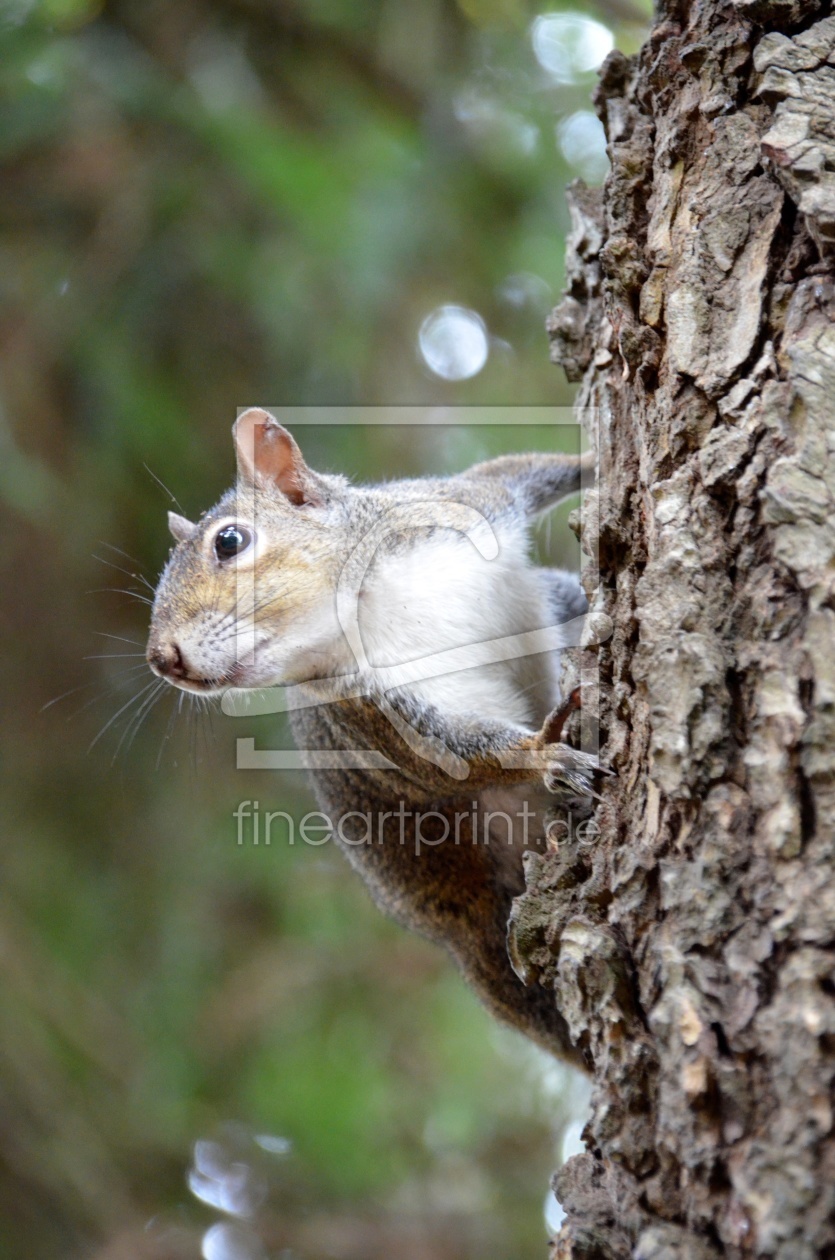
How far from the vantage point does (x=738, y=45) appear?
1766 millimetres

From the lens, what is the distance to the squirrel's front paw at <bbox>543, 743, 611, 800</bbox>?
187 centimetres

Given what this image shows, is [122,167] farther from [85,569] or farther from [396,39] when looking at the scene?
[85,569]

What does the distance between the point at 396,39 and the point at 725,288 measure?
2711mm

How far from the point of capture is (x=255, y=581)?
98.3 inches

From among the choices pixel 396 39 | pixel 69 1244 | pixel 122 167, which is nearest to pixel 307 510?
pixel 122 167

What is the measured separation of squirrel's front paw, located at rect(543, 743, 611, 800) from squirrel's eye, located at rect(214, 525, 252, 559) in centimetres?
91

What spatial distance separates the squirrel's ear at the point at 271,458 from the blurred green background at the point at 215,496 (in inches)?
41.8

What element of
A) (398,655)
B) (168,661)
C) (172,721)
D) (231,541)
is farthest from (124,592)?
(398,655)

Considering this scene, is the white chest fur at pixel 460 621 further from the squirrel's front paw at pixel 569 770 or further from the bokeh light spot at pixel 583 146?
the bokeh light spot at pixel 583 146

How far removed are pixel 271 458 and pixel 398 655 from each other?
23.7 inches

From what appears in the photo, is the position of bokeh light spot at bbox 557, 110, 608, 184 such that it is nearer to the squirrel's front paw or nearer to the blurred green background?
the blurred green background

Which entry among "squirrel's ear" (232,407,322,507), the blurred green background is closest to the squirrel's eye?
"squirrel's ear" (232,407,322,507)

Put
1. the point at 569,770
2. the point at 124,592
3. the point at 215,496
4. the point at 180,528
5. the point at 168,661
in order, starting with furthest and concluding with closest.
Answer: the point at 215,496 → the point at 124,592 → the point at 180,528 → the point at 168,661 → the point at 569,770

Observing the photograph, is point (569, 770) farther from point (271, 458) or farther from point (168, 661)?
point (271, 458)
